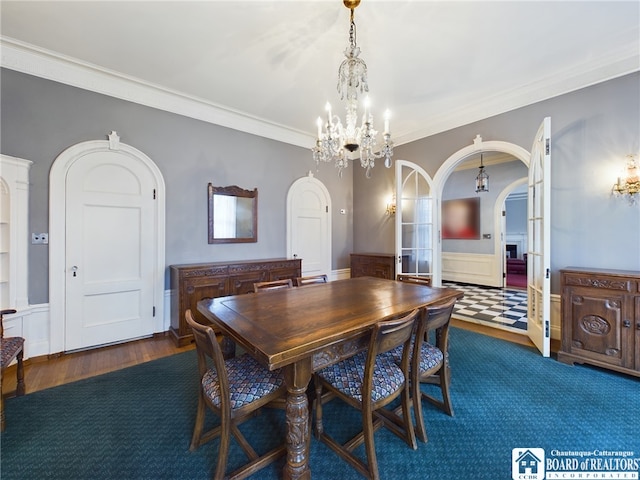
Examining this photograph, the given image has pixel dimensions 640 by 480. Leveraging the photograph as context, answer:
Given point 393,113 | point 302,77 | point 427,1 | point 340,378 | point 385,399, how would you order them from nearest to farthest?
1. point 385,399
2. point 340,378
3. point 427,1
4. point 302,77
5. point 393,113

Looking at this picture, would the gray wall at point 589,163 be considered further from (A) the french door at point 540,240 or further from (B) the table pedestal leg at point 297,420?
(B) the table pedestal leg at point 297,420

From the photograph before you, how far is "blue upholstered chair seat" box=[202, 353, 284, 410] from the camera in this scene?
1.38 m

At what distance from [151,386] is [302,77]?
336cm

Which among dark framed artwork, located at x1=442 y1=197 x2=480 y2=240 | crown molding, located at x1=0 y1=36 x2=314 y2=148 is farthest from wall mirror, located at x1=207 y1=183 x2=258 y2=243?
dark framed artwork, located at x1=442 y1=197 x2=480 y2=240

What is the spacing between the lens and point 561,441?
5.33 ft

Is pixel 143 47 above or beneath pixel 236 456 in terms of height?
above

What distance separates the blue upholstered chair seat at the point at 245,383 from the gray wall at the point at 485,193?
6474 mm

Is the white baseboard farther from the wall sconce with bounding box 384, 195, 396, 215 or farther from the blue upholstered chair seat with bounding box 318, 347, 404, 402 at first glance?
the wall sconce with bounding box 384, 195, 396, 215

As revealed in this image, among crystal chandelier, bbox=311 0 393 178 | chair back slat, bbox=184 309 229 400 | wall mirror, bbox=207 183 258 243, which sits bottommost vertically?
chair back slat, bbox=184 309 229 400

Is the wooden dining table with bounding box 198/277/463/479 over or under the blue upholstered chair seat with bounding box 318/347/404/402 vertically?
over

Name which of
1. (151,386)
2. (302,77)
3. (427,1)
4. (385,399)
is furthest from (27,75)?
(385,399)

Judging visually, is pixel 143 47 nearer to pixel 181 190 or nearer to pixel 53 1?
pixel 53 1

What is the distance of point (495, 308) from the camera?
448 cm

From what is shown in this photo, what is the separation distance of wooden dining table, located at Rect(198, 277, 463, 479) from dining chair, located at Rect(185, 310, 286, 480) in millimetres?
152
